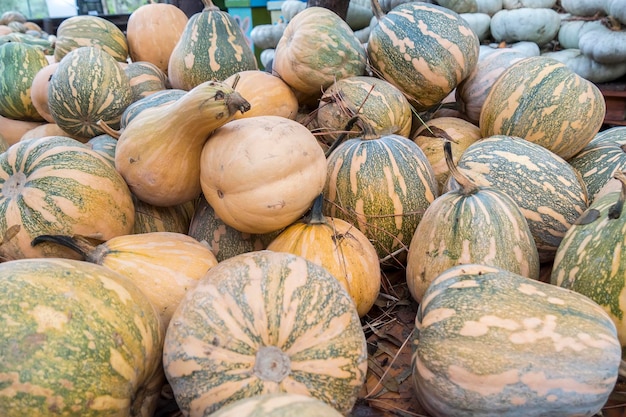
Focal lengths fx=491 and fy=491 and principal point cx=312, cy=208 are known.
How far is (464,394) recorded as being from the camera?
1107mm

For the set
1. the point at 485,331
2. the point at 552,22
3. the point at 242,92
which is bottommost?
the point at 552,22

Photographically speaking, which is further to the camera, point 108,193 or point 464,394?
point 108,193

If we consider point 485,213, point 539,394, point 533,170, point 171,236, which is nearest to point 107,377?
point 171,236

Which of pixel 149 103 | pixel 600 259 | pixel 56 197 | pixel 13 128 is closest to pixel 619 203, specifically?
pixel 600 259

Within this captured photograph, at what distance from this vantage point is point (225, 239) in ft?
5.77

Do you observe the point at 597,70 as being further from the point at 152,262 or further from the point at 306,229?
the point at 152,262

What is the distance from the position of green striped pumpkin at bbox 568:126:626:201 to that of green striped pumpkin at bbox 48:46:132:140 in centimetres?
203

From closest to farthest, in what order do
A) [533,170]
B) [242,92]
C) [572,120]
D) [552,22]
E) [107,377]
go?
[107,377] < [533,170] < [572,120] < [242,92] < [552,22]

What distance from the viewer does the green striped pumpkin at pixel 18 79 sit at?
271 centimetres

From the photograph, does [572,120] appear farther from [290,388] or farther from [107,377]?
[107,377]

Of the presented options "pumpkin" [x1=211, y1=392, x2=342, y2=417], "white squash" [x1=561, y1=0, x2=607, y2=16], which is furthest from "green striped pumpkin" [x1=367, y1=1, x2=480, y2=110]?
"white squash" [x1=561, y1=0, x2=607, y2=16]

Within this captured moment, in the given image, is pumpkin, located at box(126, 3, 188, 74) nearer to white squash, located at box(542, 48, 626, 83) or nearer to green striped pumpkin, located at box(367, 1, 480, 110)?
green striped pumpkin, located at box(367, 1, 480, 110)

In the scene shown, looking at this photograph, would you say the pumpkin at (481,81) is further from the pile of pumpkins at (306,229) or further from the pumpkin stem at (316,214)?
the pumpkin stem at (316,214)

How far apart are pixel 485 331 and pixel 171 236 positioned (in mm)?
998
